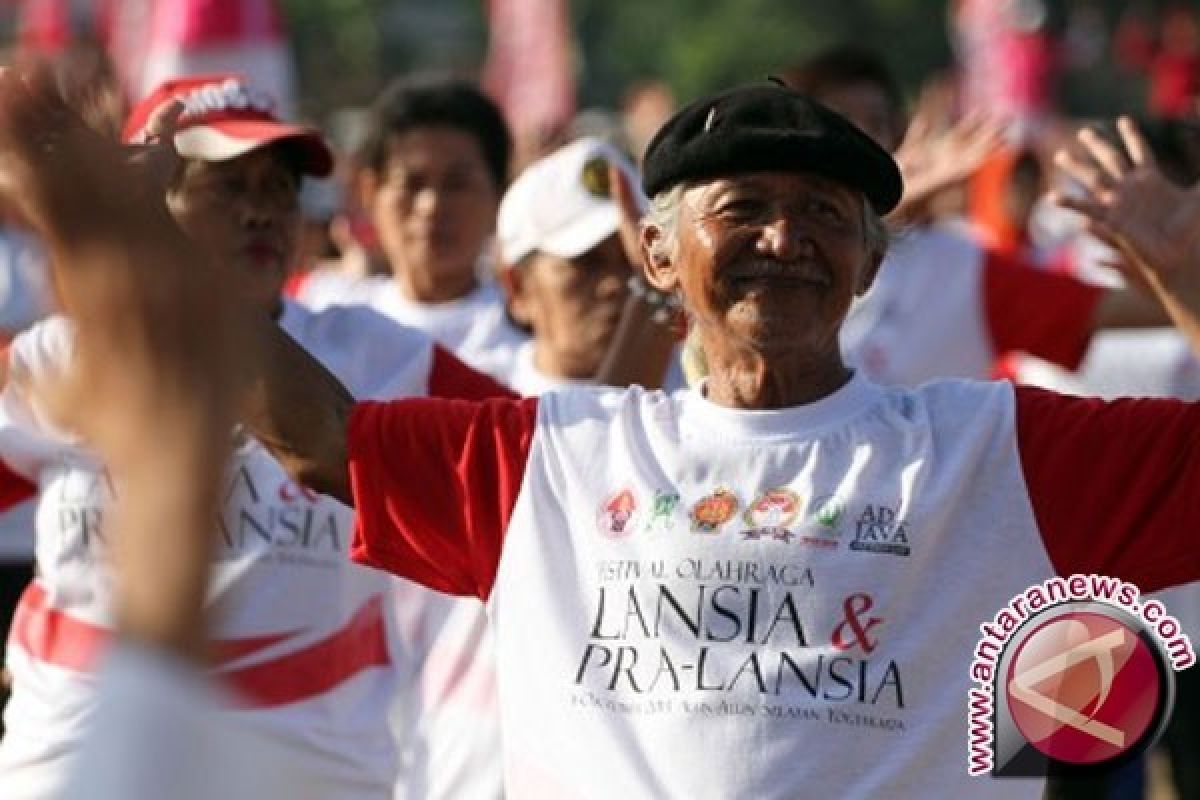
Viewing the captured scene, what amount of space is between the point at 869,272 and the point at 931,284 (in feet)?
11.5

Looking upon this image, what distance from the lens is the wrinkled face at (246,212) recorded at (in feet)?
17.4

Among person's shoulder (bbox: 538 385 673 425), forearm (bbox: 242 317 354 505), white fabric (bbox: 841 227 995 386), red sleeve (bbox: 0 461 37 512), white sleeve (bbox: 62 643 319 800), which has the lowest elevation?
white fabric (bbox: 841 227 995 386)

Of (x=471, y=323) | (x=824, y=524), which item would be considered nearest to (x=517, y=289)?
(x=471, y=323)

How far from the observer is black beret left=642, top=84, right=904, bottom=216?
152 inches

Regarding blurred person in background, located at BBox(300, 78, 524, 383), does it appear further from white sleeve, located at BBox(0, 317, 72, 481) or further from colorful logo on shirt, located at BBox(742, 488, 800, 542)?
colorful logo on shirt, located at BBox(742, 488, 800, 542)

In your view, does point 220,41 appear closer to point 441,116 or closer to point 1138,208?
point 441,116

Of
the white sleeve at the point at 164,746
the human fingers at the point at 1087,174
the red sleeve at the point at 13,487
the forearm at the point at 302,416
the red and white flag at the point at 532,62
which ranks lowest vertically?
the red and white flag at the point at 532,62

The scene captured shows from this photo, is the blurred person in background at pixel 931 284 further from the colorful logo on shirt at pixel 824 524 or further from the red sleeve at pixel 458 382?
the colorful logo on shirt at pixel 824 524

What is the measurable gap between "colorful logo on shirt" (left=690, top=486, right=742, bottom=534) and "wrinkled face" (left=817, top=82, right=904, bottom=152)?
3.62 metres

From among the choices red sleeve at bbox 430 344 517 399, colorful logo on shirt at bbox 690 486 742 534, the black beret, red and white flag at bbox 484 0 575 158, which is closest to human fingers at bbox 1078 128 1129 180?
the black beret

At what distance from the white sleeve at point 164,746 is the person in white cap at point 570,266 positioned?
400cm

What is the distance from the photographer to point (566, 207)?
6.03 meters

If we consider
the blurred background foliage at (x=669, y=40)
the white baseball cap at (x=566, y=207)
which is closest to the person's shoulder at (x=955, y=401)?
the white baseball cap at (x=566, y=207)

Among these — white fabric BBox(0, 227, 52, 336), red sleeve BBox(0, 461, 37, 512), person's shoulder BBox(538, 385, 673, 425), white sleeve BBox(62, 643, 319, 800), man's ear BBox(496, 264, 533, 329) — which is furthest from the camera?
white fabric BBox(0, 227, 52, 336)
